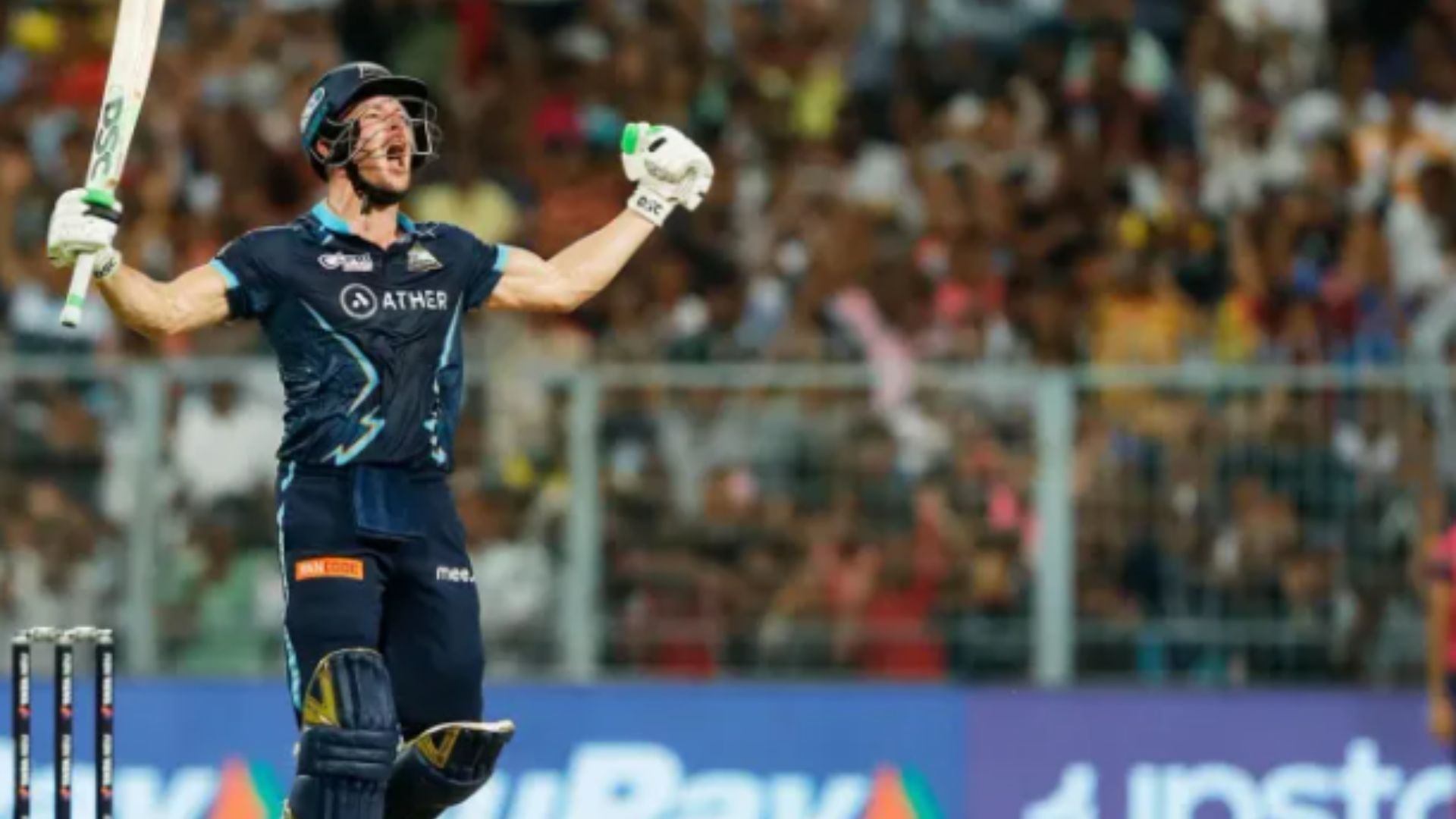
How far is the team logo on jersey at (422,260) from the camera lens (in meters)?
9.26

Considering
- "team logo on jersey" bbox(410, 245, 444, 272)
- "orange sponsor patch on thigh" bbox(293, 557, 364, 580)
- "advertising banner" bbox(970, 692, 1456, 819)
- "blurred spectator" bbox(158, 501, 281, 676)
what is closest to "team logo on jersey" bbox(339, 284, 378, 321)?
"team logo on jersey" bbox(410, 245, 444, 272)

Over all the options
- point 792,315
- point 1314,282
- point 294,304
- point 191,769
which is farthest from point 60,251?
point 1314,282

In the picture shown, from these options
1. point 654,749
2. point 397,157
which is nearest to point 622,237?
point 397,157

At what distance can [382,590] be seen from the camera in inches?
361

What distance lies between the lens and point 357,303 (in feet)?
29.8

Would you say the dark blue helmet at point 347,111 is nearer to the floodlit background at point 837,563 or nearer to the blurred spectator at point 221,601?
the floodlit background at point 837,563

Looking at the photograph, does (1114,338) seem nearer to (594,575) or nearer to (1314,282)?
(1314,282)

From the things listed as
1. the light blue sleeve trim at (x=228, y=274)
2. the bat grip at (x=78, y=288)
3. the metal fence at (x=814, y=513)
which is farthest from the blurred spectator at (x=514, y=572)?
the bat grip at (x=78, y=288)

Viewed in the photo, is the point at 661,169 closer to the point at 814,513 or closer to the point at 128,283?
the point at 128,283

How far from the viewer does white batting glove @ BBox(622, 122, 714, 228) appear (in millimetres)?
9648

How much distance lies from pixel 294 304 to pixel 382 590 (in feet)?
2.66

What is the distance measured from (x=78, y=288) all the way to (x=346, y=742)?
1357 mm

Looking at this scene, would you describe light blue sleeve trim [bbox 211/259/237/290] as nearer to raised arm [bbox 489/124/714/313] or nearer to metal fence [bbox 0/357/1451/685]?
raised arm [bbox 489/124/714/313]

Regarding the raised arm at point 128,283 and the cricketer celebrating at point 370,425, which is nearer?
the raised arm at point 128,283
